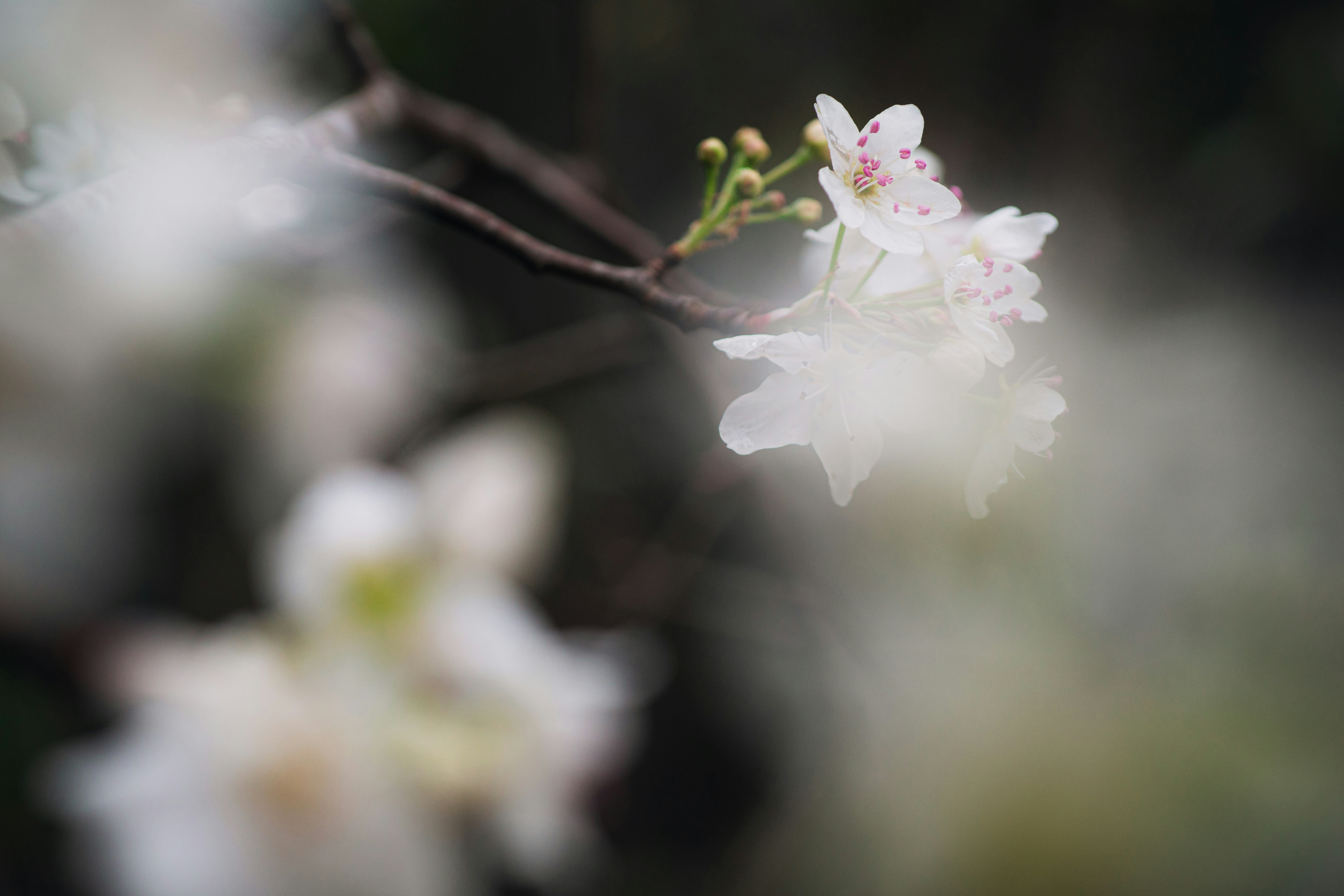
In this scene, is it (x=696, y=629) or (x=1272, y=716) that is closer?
(x=1272, y=716)

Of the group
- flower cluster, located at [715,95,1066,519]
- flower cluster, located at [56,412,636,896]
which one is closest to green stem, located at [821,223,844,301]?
flower cluster, located at [715,95,1066,519]

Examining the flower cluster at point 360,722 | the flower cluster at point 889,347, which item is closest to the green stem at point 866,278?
the flower cluster at point 889,347

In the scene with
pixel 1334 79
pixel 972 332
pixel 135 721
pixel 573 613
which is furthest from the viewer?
pixel 573 613

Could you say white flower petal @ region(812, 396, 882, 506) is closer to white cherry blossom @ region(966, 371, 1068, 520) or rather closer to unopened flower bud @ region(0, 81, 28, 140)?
white cherry blossom @ region(966, 371, 1068, 520)

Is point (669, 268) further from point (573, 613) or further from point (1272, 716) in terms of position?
point (1272, 716)

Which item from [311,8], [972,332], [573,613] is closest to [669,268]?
[972,332]

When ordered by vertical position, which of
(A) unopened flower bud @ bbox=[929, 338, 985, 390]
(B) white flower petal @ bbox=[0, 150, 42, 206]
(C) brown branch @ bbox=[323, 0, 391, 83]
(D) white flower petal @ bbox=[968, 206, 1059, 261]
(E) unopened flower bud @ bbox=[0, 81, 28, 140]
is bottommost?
(A) unopened flower bud @ bbox=[929, 338, 985, 390]
